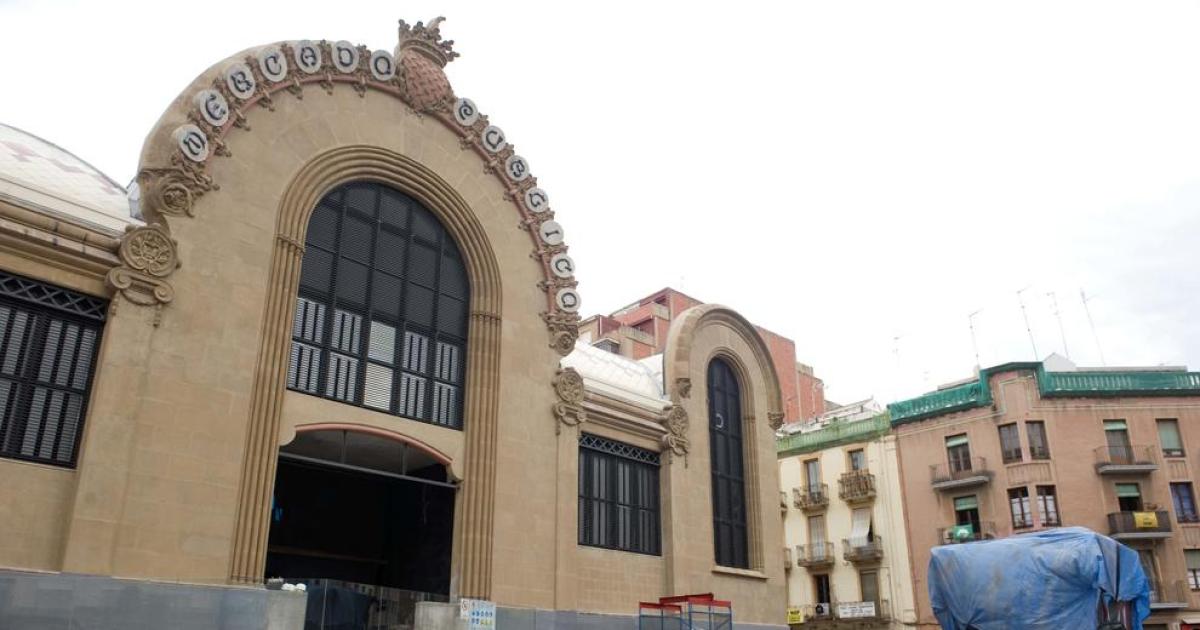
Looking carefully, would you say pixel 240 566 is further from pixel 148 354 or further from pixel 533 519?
pixel 533 519

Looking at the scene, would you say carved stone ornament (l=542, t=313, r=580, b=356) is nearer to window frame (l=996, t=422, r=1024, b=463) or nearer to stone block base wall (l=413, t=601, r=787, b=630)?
stone block base wall (l=413, t=601, r=787, b=630)

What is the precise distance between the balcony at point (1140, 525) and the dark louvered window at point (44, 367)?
138 ft

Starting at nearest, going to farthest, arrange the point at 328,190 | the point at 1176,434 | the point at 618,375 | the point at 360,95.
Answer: the point at 328,190, the point at 360,95, the point at 618,375, the point at 1176,434

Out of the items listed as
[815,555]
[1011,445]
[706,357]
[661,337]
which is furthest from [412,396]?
[661,337]

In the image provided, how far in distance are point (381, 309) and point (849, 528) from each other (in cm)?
3581

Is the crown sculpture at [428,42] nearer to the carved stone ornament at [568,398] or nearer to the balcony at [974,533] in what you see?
the carved stone ornament at [568,398]

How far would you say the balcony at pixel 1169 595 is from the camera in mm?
40719

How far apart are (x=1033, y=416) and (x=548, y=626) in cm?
3211

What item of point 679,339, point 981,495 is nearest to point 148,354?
point 679,339

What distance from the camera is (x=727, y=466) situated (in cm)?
2969

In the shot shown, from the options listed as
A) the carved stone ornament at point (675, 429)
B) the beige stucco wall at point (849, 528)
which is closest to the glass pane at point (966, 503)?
the beige stucco wall at point (849, 528)

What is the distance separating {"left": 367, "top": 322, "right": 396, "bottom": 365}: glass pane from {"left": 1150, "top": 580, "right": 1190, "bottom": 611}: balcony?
121ft

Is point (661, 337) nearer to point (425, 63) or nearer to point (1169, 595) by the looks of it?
point (1169, 595)

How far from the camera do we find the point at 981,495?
4541cm
